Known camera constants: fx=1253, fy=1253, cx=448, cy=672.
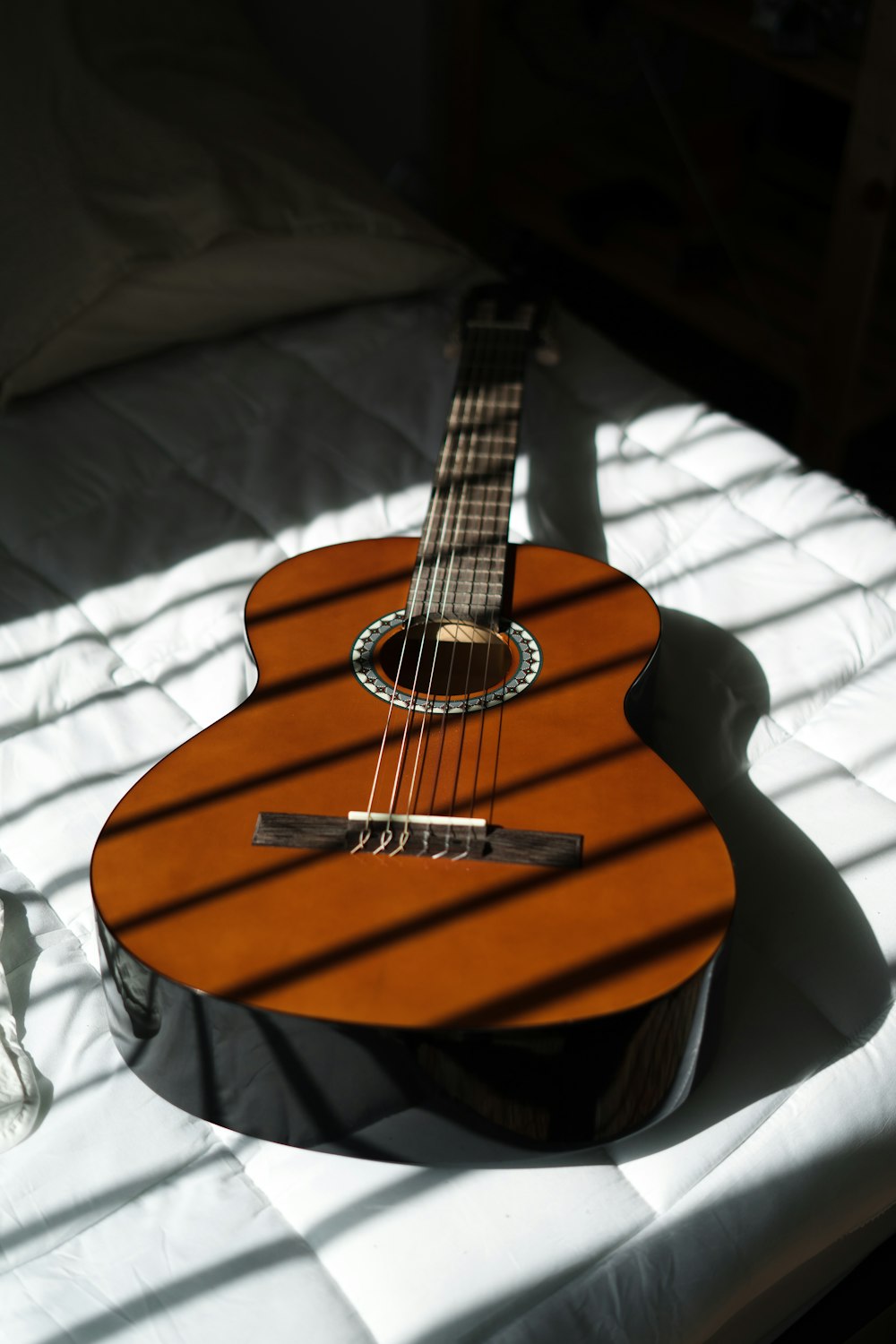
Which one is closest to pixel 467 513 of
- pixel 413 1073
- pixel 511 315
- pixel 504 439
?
pixel 504 439

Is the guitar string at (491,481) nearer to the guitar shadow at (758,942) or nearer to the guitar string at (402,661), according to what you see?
the guitar string at (402,661)

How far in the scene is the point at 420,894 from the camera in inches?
35.5

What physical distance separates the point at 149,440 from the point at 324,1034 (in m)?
0.92

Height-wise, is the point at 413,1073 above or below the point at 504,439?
below

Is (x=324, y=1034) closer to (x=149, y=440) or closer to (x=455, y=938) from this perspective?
(x=455, y=938)

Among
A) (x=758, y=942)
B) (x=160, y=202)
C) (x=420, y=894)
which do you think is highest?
(x=160, y=202)

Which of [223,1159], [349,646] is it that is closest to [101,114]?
[349,646]

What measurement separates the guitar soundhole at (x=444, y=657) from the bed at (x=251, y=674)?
0.59 feet

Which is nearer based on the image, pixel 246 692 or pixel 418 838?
pixel 418 838

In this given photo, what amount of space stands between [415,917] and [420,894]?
2 centimetres

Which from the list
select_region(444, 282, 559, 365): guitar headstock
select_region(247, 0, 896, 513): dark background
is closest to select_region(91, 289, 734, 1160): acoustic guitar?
select_region(444, 282, 559, 365): guitar headstock

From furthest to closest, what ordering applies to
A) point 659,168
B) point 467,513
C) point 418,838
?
point 659,168 → point 467,513 → point 418,838

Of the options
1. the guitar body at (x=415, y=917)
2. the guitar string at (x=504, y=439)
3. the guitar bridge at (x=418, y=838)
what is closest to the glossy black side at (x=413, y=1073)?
the guitar body at (x=415, y=917)

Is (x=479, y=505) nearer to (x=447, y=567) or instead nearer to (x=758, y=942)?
(x=447, y=567)
